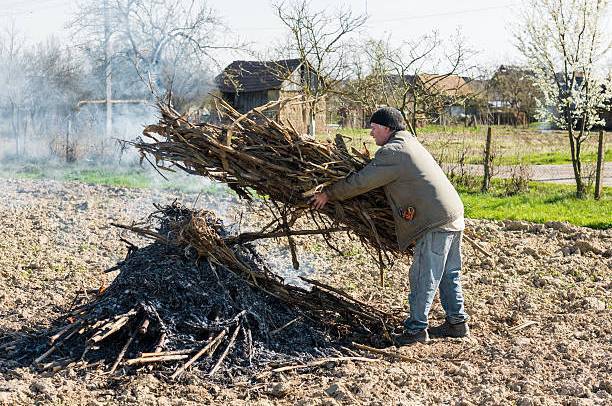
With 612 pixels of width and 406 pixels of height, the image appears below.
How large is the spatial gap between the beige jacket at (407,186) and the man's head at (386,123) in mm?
55

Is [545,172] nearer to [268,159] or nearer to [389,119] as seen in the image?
[389,119]

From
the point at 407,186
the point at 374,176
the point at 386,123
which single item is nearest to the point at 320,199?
the point at 374,176

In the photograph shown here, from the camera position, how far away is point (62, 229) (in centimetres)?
1037

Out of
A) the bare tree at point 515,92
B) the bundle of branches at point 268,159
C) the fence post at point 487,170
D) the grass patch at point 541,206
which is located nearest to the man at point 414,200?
the bundle of branches at point 268,159

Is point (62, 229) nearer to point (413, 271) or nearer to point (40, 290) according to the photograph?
point (40, 290)

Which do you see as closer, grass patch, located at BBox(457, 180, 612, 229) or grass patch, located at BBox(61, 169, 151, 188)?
grass patch, located at BBox(457, 180, 612, 229)

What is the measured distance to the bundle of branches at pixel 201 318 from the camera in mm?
5297

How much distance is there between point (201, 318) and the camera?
553cm

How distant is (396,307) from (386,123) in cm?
193

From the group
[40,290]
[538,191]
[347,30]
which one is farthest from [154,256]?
[347,30]

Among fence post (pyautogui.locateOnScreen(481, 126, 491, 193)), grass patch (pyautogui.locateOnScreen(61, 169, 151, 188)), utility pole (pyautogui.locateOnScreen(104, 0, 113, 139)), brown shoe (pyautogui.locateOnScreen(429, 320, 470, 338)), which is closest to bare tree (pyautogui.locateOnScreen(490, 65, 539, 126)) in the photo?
utility pole (pyautogui.locateOnScreen(104, 0, 113, 139))

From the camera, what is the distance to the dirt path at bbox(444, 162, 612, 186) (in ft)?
57.0

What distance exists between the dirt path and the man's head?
10.8m

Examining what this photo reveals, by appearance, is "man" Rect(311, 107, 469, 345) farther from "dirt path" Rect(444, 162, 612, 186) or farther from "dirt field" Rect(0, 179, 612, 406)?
"dirt path" Rect(444, 162, 612, 186)
